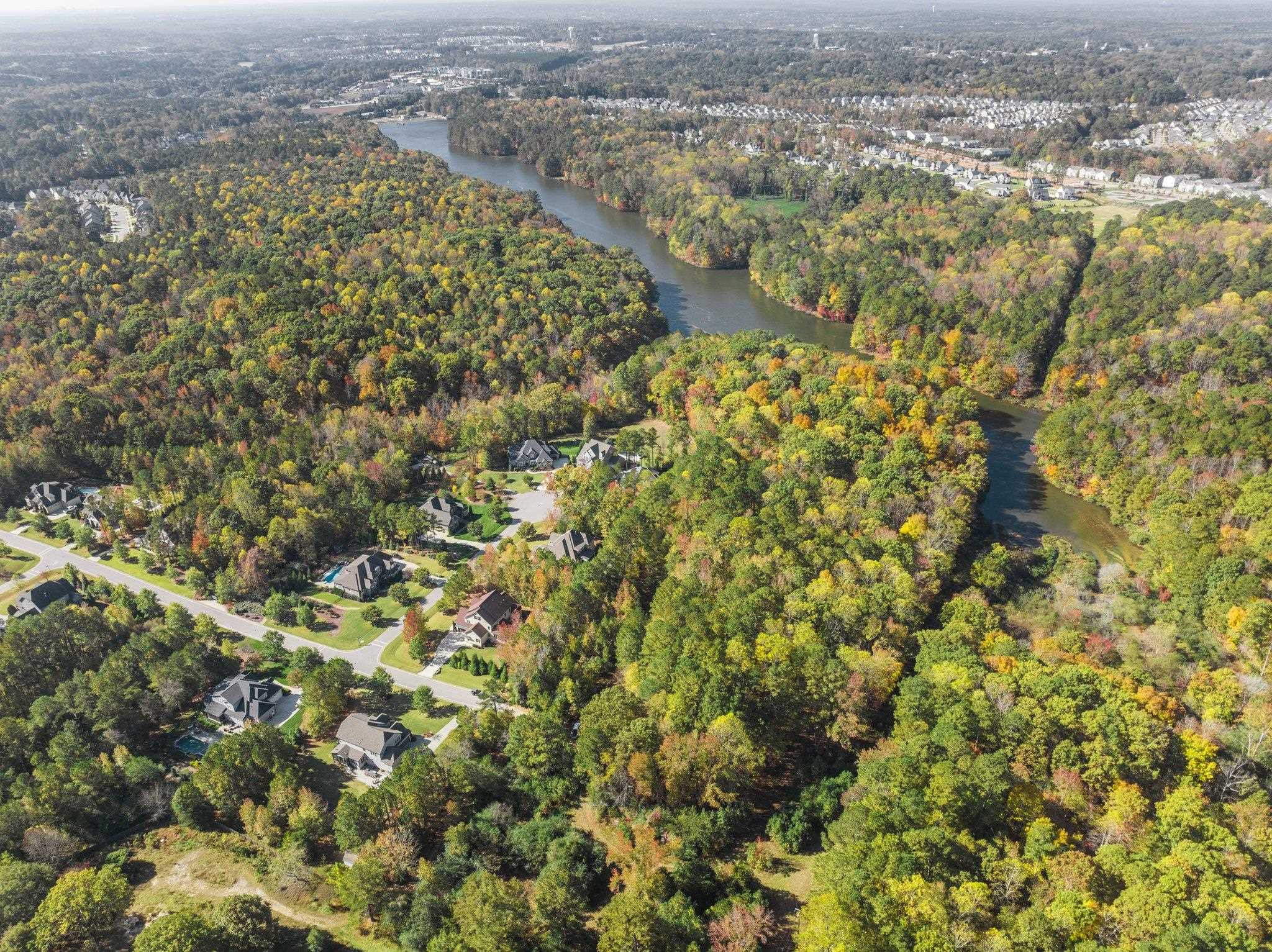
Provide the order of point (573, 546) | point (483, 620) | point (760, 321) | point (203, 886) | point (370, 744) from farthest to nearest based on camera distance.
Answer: point (760, 321)
point (573, 546)
point (483, 620)
point (370, 744)
point (203, 886)

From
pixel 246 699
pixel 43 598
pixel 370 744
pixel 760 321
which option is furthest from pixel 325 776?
pixel 760 321

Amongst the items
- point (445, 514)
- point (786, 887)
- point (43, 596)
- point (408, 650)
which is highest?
point (445, 514)

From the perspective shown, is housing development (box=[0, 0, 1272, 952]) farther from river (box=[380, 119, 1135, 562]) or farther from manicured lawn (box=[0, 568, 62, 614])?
manicured lawn (box=[0, 568, 62, 614])

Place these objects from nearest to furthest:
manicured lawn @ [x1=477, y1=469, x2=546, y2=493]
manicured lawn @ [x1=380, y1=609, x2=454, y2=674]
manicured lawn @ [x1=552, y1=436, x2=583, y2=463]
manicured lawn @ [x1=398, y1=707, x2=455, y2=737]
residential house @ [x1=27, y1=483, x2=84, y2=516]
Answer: manicured lawn @ [x1=398, y1=707, x2=455, y2=737] → manicured lawn @ [x1=380, y1=609, x2=454, y2=674] → residential house @ [x1=27, y1=483, x2=84, y2=516] → manicured lawn @ [x1=477, y1=469, x2=546, y2=493] → manicured lawn @ [x1=552, y1=436, x2=583, y2=463]

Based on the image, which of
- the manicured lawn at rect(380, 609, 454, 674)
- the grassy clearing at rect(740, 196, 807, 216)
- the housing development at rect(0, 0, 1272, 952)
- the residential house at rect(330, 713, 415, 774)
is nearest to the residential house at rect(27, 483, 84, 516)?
the housing development at rect(0, 0, 1272, 952)

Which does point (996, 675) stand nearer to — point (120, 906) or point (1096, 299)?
point (120, 906)

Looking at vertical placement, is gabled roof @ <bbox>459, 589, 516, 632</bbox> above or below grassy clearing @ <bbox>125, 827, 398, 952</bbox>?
above

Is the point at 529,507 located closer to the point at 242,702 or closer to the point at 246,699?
the point at 246,699
